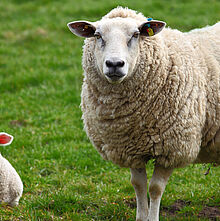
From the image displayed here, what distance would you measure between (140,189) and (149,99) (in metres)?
0.86

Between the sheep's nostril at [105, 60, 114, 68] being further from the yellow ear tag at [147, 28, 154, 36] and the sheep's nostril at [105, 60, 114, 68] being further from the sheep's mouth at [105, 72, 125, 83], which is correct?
the yellow ear tag at [147, 28, 154, 36]

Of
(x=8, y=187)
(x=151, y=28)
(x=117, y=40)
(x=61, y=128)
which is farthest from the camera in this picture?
(x=61, y=128)

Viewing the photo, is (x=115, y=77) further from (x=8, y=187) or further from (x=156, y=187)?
(x=8, y=187)

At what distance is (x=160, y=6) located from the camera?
34.7 feet

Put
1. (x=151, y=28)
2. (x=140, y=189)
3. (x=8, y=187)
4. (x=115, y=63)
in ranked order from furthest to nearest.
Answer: (x=8, y=187)
(x=140, y=189)
(x=151, y=28)
(x=115, y=63)

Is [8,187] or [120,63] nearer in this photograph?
[120,63]

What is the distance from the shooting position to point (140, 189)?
3.92m

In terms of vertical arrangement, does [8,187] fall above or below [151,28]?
below

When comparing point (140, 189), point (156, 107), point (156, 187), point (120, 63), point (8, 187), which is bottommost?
point (8, 187)

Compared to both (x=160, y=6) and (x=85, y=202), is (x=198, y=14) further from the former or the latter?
(x=85, y=202)

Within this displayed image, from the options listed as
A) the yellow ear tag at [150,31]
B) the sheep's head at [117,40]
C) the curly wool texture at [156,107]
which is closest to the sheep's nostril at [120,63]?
the sheep's head at [117,40]

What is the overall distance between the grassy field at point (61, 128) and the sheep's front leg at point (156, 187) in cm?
43

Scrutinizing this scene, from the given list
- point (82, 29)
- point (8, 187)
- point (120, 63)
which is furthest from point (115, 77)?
point (8, 187)

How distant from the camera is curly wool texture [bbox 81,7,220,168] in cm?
358
